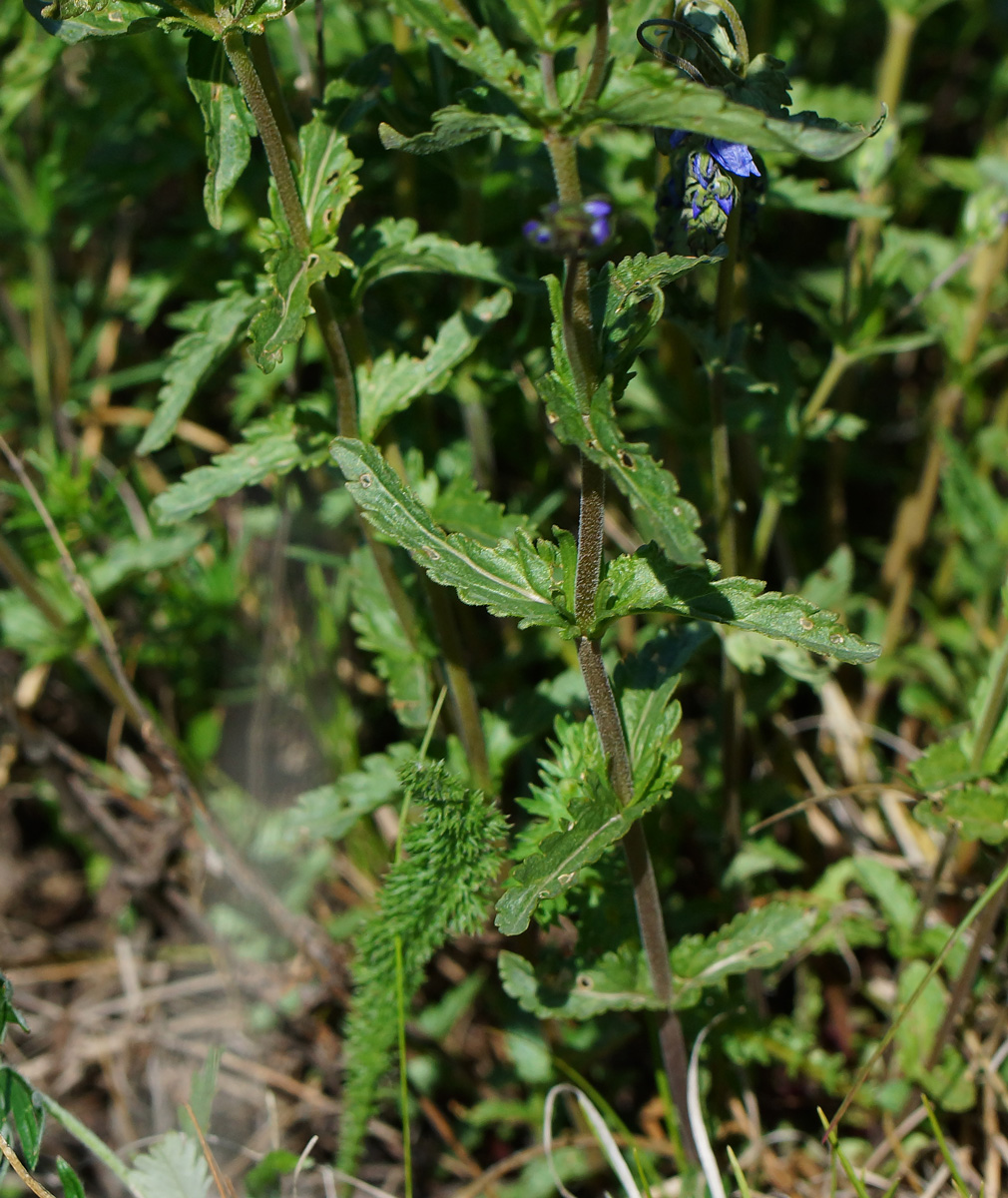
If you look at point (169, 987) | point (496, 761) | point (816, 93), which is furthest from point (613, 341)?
point (169, 987)

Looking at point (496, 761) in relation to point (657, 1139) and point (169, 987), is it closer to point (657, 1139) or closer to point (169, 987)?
point (657, 1139)

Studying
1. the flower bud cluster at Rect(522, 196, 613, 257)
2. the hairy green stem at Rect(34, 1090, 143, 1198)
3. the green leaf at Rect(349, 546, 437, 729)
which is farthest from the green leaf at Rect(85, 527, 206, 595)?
the flower bud cluster at Rect(522, 196, 613, 257)

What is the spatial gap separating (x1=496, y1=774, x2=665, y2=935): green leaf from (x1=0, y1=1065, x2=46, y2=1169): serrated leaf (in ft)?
2.83

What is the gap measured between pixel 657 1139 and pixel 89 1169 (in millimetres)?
1302

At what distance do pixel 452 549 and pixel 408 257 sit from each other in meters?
0.62

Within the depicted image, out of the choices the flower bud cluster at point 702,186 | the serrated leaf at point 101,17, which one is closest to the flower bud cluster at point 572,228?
the flower bud cluster at point 702,186

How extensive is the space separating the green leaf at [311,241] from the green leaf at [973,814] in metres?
1.30

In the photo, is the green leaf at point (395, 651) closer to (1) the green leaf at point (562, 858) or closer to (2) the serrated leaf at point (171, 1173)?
(1) the green leaf at point (562, 858)

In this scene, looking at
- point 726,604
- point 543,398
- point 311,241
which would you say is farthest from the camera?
point 311,241

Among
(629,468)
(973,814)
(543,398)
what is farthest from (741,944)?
(543,398)

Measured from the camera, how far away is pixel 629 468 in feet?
4.52

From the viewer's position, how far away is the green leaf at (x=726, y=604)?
1466mm

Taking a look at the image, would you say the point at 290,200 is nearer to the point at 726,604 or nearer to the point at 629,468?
the point at 629,468

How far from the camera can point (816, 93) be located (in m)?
2.69
